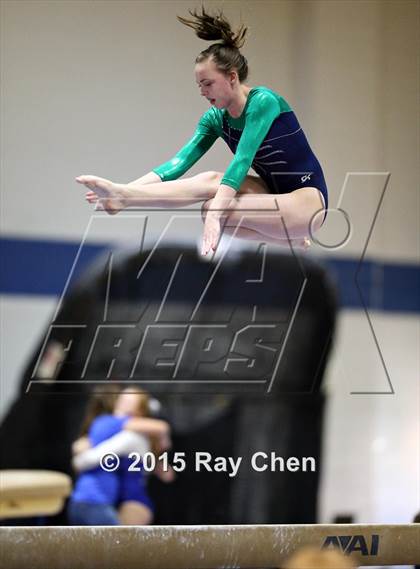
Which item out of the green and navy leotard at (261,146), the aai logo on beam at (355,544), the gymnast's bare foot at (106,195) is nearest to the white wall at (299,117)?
the gymnast's bare foot at (106,195)

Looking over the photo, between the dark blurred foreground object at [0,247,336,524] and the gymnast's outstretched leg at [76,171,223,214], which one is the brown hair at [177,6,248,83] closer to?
the gymnast's outstretched leg at [76,171,223,214]

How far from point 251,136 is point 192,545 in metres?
1.83

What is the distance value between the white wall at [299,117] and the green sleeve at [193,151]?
108 millimetres

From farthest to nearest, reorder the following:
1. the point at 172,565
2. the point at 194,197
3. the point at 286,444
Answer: the point at 286,444
the point at 194,197
the point at 172,565

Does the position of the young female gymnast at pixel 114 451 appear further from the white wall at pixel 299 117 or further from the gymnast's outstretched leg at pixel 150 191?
the gymnast's outstretched leg at pixel 150 191

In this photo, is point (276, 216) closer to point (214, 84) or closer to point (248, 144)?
point (248, 144)

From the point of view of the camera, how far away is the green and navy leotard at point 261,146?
4.30 meters

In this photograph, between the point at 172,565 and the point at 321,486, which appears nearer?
the point at 172,565

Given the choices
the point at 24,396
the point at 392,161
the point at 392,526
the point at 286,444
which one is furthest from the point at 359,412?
the point at 24,396

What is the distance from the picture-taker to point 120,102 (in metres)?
4.86

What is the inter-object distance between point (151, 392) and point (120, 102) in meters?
1.51

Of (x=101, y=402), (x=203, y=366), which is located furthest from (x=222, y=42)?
(x=101, y=402)

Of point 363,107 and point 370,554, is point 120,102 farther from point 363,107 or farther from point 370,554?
point 370,554

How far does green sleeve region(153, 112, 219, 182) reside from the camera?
15.0 ft
